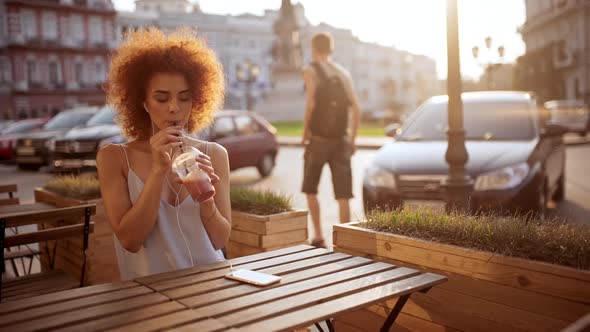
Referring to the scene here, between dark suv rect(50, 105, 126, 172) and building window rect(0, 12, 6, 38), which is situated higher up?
building window rect(0, 12, 6, 38)

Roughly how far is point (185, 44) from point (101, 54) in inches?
2388

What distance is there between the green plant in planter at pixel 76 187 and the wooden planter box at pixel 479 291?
10.5 feet

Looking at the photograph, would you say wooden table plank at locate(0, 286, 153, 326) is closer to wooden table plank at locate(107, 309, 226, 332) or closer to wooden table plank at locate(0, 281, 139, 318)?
wooden table plank at locate(0, 281, 139, 318)

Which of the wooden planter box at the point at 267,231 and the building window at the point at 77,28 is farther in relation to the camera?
the building window at the point at 77,28

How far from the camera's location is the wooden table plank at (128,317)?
199 centimetres

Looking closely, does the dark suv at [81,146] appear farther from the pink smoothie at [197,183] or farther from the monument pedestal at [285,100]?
the monument pedestal at [285,100]

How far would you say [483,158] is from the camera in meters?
7.00

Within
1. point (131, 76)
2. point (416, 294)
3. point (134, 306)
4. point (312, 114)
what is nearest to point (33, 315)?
point (134, 306)

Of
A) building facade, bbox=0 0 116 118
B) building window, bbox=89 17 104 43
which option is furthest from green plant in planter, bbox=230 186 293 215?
building window, bbox=89 17 104 43

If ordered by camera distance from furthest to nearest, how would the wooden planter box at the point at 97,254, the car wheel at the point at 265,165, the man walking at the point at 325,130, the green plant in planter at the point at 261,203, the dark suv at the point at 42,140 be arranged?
the dark suv at the point at 42,140 < the car wheel at the point at 265,165 < the man walking at the point at 325,130 < the wooden planter box at the point at 97,254 < the green plant in planter at the point at 261,203

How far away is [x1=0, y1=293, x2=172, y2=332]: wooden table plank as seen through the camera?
2008 mm

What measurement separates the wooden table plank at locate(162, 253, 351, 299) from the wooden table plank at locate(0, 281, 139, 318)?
216 mm

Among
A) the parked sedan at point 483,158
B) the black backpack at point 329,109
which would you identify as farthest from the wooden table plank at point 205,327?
the black backpack at point 329,109

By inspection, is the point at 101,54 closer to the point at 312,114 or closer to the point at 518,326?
the point at 312,114
